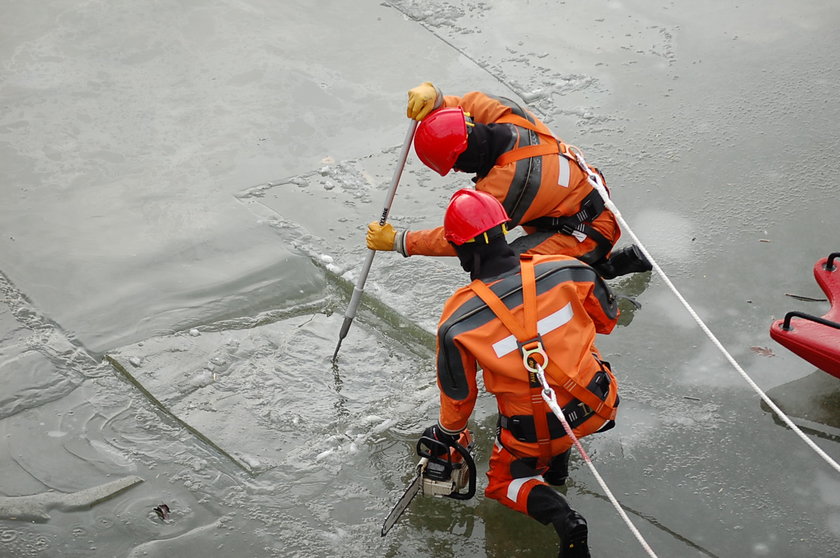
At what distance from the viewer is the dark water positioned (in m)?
3.67

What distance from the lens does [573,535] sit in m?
3.13

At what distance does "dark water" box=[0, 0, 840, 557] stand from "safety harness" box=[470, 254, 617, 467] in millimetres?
574

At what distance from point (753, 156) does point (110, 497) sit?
4.36 m

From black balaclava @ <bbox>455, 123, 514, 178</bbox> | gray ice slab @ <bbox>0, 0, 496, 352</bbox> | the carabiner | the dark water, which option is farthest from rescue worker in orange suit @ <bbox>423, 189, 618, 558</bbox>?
gray ice slab @ <bbox>0, 0, 496, 352</bbox>

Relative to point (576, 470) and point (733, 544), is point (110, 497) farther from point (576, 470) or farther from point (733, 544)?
point (733, 544)

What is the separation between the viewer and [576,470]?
3.82 meters

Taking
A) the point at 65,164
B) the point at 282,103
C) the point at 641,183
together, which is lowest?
the point at 65,164

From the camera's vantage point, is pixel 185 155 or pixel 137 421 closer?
pixel 137 421

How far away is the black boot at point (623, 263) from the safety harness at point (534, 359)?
148 cm

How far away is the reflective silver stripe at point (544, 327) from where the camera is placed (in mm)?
3137

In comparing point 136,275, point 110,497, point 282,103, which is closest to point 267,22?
point 282,103

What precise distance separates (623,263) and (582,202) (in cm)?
53

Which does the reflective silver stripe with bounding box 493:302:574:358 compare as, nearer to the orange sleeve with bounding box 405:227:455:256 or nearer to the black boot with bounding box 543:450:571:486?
the black boot with bounding box 543:450:571:486

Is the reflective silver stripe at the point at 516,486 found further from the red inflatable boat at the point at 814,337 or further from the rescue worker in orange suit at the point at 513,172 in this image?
the red inflatable boat at the point at 814,337
